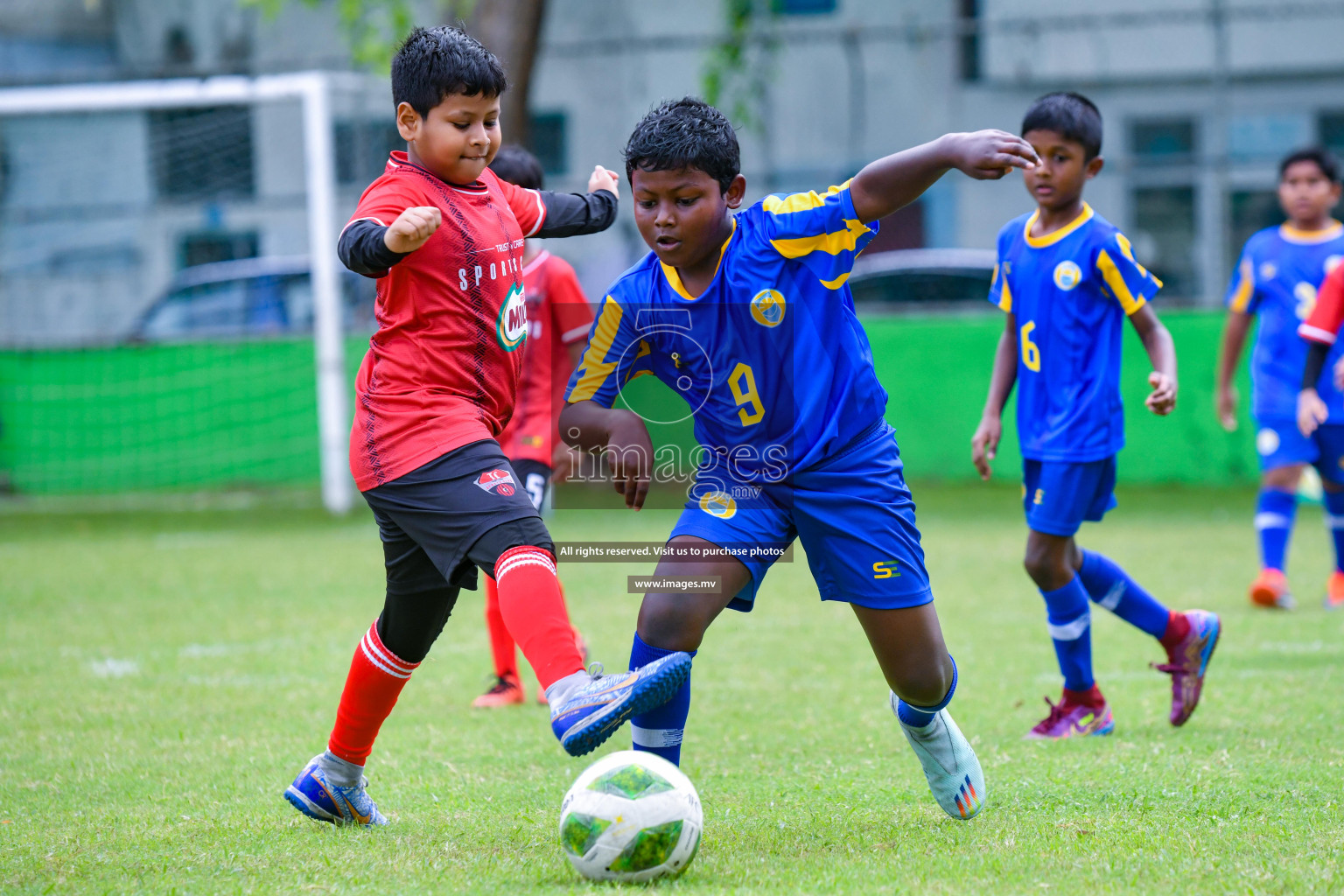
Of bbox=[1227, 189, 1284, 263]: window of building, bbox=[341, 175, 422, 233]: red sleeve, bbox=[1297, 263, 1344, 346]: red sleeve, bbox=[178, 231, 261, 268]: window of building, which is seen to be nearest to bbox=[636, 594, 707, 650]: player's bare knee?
bbox=[341, 175, 422, 233]: red sleeve

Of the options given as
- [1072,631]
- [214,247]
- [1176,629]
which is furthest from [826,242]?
[214,247]

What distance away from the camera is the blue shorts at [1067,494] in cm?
462

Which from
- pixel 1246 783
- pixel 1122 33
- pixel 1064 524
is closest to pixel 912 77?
pixel 1122 33

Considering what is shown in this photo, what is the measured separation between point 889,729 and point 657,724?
5.51 ft

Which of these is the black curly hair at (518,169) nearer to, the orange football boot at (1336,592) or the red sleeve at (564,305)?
the red sleeve at (564,305)

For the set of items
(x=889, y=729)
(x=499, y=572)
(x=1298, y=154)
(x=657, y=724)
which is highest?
(x=1298, y=154)

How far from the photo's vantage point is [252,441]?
12641 millimetres

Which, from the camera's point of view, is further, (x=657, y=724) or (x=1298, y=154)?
(x=1298, y=154)

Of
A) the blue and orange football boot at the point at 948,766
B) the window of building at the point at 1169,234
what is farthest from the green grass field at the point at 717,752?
the window of building at the point at 1169,234

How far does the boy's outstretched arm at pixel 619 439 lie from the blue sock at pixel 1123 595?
2.16m

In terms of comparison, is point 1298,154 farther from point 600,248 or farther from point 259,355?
point 259,355

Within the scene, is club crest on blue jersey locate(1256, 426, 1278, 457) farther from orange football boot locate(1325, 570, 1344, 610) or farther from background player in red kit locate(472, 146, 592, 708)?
background player in red kit locate(472, 146, 592, 708)

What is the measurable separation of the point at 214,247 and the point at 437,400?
10.8 meters

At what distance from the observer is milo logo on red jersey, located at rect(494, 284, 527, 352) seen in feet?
11.4
